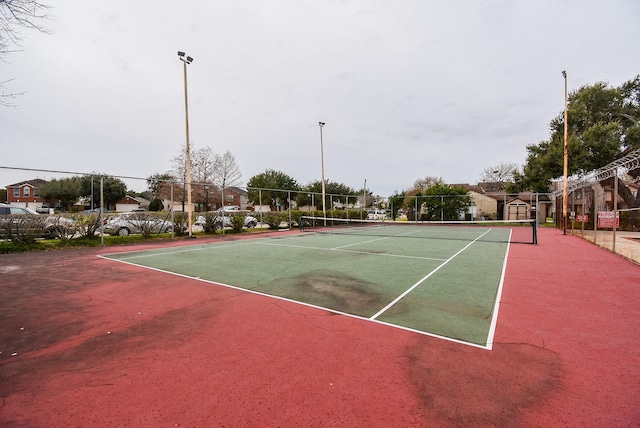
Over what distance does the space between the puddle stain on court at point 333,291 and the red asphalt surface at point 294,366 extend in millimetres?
444

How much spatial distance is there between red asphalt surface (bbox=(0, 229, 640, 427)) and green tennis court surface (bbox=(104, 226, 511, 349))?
1.32 ft

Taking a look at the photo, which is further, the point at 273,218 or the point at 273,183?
the point at 273,183

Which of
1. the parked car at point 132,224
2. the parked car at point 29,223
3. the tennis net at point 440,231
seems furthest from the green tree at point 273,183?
the parked car at point 29,223

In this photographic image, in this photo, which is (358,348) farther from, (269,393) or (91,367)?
(91,367)

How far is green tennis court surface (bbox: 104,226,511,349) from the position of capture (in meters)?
4.89

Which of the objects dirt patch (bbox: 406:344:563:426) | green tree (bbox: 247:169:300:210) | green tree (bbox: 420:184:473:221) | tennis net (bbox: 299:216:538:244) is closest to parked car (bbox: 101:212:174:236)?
tennis net (bbox: 299:216:538:244)

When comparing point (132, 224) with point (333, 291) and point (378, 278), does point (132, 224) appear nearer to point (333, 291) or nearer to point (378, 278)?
point (333, 291)

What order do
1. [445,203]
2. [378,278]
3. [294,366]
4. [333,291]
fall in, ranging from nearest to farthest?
[294,366] < [333,291] < [378,278] < [445,203]

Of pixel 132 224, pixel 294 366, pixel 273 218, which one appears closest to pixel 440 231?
pixel 273 218

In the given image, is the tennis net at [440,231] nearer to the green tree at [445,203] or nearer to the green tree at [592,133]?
the green tree at [445,203]

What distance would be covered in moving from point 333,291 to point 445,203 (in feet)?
96.0

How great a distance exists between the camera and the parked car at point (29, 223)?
483 inches

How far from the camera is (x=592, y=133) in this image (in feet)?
83.1

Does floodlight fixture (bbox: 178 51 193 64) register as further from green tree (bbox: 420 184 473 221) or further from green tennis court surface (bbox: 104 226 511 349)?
green tree (bbox: 420 184 473 221)
